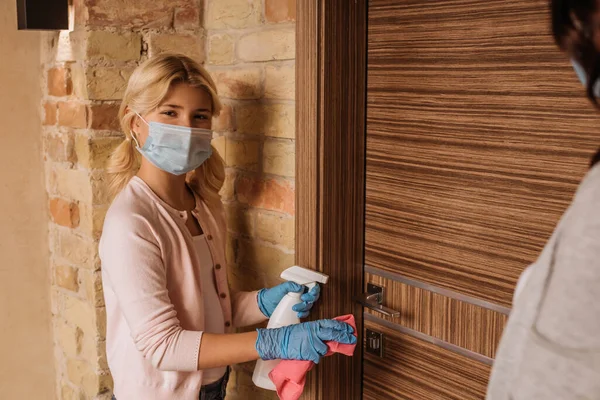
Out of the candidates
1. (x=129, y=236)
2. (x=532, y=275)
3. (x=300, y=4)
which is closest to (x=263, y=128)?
(x=300, y=4)

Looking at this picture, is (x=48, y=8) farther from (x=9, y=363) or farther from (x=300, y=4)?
(x=9, y=363)

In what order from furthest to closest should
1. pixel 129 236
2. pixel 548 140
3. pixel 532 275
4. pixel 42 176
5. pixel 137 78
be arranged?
1. pixel 42 176
2. pixel 137 78
3. pixel 129 236
4. pixel 548 140
5. pixel 532 275

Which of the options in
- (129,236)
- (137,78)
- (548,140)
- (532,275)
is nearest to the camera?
(532,275)

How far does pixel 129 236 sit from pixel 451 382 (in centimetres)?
81

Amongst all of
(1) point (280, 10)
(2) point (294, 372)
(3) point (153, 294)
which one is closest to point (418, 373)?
(2) point (294, 372)

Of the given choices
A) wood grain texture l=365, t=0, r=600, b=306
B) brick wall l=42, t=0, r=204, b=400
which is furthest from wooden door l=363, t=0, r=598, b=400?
brick wall l=42, t=0, r=204, b=400

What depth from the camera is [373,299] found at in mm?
1711

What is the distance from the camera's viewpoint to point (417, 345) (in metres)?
1.63

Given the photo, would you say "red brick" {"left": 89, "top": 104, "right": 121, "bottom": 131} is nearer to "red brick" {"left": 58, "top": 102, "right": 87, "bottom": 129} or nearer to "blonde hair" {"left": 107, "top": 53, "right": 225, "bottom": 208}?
"red brick" {"left": 58, "top": 102, "right": 87, "bottom": 129}

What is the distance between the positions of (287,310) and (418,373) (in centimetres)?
36

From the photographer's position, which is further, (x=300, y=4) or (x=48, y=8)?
(x=48, y=8)

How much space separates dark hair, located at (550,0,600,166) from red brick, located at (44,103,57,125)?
1.63 m

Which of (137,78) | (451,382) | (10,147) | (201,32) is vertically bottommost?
(451,382)

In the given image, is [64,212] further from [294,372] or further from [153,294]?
[294,372]
